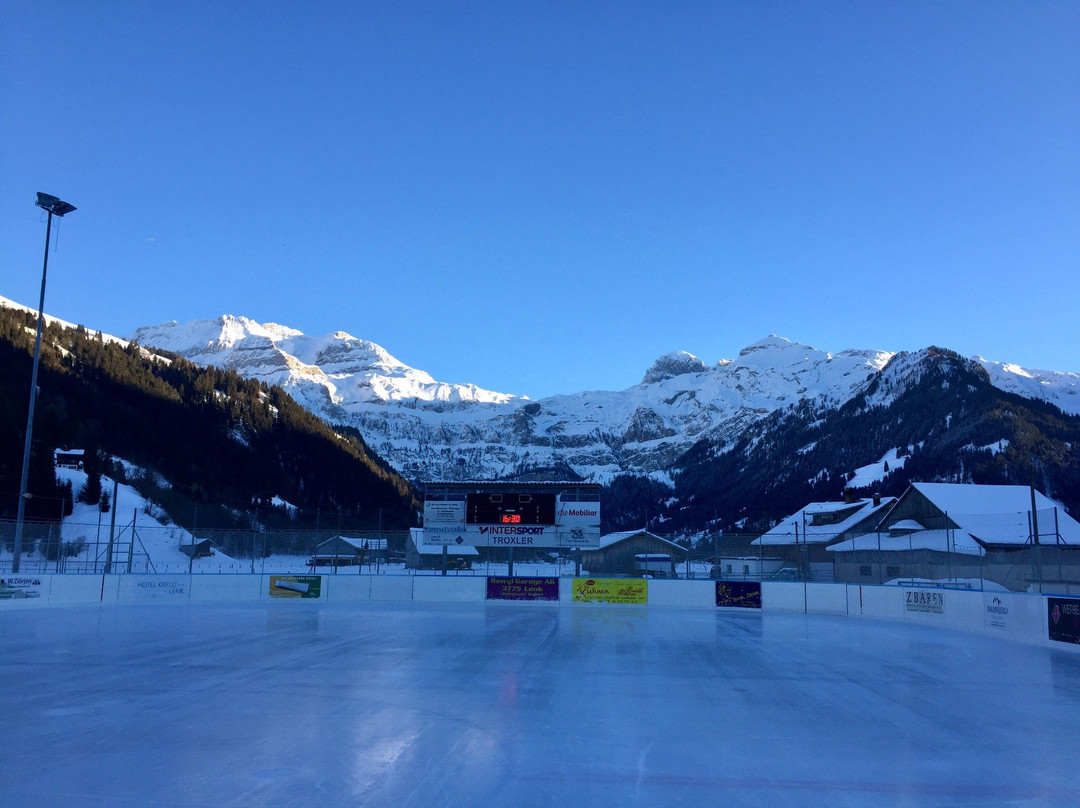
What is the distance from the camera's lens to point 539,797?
7152 millimetres

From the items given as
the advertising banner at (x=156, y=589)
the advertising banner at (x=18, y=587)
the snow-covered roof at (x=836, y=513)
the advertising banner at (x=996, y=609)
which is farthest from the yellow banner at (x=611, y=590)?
the snow-covered roof at (x=836, y=513)

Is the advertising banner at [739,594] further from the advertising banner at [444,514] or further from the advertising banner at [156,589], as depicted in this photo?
the advertising banner at [156,589]

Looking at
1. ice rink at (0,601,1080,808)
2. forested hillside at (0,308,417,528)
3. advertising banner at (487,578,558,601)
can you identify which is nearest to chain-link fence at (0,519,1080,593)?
advertising banner at (487,578,558,601)

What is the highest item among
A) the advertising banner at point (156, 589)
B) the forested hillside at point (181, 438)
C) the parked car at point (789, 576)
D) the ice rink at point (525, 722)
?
the forested hillside at point (181, 438)

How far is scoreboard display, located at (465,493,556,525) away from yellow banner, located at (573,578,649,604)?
169 inches

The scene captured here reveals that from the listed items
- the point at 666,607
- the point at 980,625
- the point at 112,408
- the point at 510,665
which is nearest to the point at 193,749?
the point at 510,665

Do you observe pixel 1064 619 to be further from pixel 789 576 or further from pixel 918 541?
pixel 918 541

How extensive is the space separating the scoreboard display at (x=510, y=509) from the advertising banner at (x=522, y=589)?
11.8 feet

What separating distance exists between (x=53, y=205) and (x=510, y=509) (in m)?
23.7

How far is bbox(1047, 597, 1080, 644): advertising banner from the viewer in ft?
64.6

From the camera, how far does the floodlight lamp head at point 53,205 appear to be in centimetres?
3160

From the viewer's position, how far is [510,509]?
1531 inches

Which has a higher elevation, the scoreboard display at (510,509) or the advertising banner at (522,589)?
the scoreboard display at (510,509)

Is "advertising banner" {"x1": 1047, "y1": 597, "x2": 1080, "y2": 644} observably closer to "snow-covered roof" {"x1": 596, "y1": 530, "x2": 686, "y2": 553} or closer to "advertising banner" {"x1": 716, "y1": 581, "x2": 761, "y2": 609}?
"advertising banner" {"x1": 716, "y1": 581, "x2": 761, "y2": 609}
